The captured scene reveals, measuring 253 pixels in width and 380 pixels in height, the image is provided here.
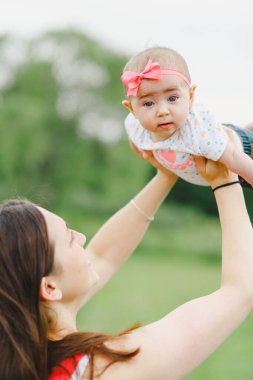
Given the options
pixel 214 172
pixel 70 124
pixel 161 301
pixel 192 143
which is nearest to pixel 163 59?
pixel 192 143

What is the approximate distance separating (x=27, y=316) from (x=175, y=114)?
83cm

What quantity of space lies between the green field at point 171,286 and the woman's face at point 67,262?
10043mm

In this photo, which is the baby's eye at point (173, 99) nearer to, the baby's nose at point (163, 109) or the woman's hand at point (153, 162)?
the baby's nose at point (163, 109)

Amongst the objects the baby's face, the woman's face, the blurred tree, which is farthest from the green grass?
the woman's face

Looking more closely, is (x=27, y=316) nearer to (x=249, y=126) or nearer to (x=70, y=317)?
(x=70, y=317)

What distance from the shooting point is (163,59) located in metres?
2.28

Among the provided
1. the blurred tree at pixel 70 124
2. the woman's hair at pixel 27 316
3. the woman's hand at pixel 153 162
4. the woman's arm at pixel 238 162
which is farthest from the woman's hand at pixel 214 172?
the blurred tree at pixel 70 124

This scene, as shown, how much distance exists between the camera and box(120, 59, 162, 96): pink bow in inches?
87.8

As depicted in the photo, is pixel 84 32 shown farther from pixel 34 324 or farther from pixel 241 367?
pixel 34 324

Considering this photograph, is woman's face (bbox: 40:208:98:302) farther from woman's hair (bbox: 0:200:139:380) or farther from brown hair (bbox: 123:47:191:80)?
brown hair (bbox: 123:47:191:80)

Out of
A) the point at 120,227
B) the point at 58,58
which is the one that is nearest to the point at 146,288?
the point at 58,58

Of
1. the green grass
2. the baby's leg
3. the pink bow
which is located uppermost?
the pink bow

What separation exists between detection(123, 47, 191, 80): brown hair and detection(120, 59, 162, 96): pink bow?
31 mm

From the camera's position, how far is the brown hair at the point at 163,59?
228 cm
